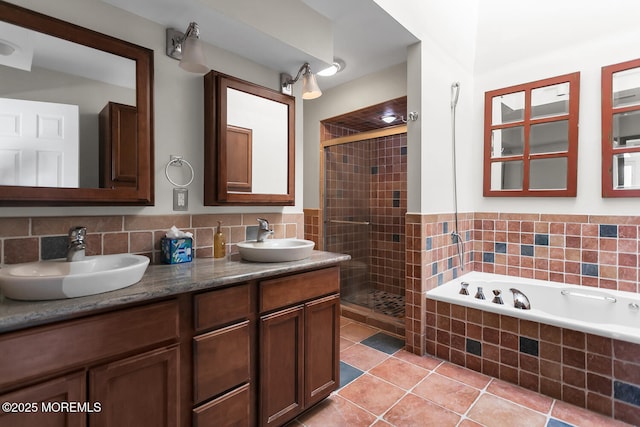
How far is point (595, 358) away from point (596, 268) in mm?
960

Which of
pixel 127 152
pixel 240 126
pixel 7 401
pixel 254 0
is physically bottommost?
pixel 7 401

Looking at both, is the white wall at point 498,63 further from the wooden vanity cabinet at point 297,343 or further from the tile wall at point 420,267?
the wooden vanity cabinet at point 297,343

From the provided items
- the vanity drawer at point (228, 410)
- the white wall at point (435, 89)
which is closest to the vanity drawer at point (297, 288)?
the vanity drawer at point (228, 410)

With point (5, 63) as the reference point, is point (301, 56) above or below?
above

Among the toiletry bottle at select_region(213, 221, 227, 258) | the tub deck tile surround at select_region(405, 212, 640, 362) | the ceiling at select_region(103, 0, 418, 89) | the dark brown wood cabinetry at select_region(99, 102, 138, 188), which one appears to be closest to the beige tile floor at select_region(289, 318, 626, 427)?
the tub deck tile surround at select_region(405, 212, 640, 362)

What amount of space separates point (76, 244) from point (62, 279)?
0.39 meters

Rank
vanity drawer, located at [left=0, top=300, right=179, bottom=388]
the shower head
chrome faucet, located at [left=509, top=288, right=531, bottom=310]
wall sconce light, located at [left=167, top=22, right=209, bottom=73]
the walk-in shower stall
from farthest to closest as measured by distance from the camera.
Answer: the walk-in shower stall < the shower head < chrome faucet, located at [left=509, top=288, right=531, bottom=310] < wall sconce light, located at [left=167, top=22, right=209, bottom=73] < vanity drawer, located at [left=0, top=300, right=179, bottom=388]

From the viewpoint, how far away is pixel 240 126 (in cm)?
184

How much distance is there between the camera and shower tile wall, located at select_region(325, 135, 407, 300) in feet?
11.2

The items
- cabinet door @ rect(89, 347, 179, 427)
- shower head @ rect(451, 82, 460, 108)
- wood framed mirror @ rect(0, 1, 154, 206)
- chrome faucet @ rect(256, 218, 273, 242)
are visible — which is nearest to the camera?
cabinet door @ rect(89, 347, 179, 427)

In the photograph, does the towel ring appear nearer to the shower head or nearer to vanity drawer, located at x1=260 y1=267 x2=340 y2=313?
vanity drawer, located at x1=260 y1=267 x2=340 y2=313

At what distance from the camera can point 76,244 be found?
1228 mm

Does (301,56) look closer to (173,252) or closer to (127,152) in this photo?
(127,152)

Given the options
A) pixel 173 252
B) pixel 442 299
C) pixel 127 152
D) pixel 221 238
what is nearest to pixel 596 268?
pixel 442 299
